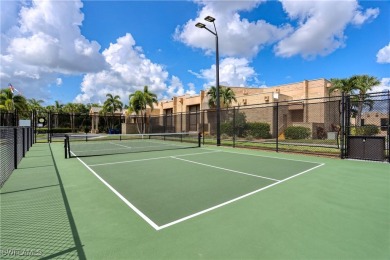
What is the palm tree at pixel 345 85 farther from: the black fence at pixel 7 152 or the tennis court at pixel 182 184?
the black fence at pixel 7 152

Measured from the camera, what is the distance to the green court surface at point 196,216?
9.92 feet

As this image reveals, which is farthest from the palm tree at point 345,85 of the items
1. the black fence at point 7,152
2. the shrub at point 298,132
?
the black fence at point 7,152

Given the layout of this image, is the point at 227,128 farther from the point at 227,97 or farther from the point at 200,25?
the point at 200,25

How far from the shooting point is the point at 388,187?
5883mm

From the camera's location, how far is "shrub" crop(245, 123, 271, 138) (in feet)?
83.6

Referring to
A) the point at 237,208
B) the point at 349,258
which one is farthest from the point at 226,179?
the point at 349,258

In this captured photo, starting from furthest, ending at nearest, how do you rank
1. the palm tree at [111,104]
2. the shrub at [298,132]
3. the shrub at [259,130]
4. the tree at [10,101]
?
the palm tree at [111,104] → the tree at [10,101] → the shrub at [259,130] → the shrub at [298,132]

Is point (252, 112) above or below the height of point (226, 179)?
above

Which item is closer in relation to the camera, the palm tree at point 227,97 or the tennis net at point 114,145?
the tennis net at point 114,145

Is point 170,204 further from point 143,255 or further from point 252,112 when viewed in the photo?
point 252,112

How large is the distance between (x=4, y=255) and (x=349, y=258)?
→ 4.34 m

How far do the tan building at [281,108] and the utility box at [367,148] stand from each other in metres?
11.6

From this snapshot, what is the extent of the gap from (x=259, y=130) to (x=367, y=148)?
15.7 metres

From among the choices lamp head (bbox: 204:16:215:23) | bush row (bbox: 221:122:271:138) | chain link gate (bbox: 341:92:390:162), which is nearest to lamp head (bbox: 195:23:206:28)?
lamp head (bbox: 204:16:215:23)
